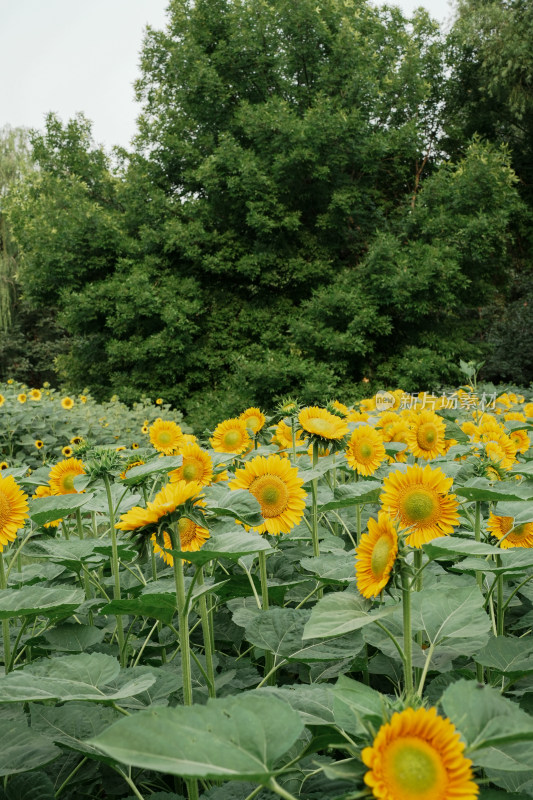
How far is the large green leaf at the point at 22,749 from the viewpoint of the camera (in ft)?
2.36

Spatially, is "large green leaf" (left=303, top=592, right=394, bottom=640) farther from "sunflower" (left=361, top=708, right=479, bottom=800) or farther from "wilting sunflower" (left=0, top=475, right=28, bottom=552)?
"wilting sunflower" (left=0, top=475, right=28, bottom=552)

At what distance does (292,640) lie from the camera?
951mm

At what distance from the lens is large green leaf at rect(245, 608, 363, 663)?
89 centimetres

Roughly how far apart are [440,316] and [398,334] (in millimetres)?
1078

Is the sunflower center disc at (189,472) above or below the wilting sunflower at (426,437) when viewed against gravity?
below

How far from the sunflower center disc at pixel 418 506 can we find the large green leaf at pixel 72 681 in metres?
0.43

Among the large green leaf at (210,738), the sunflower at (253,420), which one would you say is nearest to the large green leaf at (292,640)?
the large green leaf at (210,738)

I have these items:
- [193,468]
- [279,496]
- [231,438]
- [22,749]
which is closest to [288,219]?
[231,438]

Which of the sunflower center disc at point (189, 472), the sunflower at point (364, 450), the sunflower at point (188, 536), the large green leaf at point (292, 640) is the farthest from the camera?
the sunflower at point (364, 450)

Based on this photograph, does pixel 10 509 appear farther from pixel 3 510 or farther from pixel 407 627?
pixel 407 627

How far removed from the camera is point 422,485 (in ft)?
3.02

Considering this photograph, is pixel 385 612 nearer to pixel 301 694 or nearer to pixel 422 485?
pixel 301 694

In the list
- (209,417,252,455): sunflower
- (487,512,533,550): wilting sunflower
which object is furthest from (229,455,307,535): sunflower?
(209,417,252,455): sunflower

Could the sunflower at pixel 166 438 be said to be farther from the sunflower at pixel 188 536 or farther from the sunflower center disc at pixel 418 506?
the sunflower center disc at pixel 418 506
